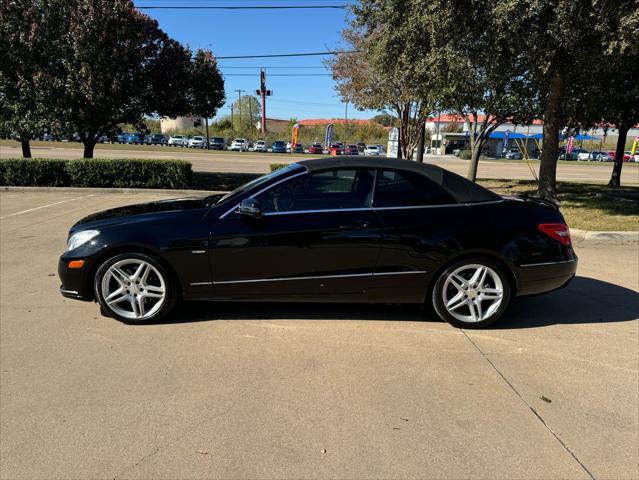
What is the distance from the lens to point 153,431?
107 inches

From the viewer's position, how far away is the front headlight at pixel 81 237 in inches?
162

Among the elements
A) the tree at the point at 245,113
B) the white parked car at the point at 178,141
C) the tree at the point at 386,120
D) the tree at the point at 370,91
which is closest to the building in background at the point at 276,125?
the tree at the point at 245,113

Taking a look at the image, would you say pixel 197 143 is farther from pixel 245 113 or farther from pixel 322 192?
pixel 322 192

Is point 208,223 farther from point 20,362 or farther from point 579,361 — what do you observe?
point 579,361

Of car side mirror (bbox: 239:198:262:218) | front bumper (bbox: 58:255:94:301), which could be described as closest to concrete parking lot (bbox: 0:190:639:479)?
front bumper (bbox: 58:255:94:301)

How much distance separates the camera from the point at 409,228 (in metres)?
4.10

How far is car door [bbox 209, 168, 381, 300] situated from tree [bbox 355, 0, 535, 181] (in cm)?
621

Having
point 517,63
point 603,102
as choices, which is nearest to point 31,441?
point 517,63

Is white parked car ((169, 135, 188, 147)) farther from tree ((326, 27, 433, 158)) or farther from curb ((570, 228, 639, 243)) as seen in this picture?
curb ((570, 228, 639, 243))

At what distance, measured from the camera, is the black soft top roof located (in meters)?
4.27

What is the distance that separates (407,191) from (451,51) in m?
6.76

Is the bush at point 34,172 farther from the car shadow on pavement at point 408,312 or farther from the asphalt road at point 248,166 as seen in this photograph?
the car shadow on pavement at point 408,312

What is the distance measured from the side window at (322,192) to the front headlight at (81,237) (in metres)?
1.50

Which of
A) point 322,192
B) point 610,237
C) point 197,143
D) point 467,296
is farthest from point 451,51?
point 197,143
